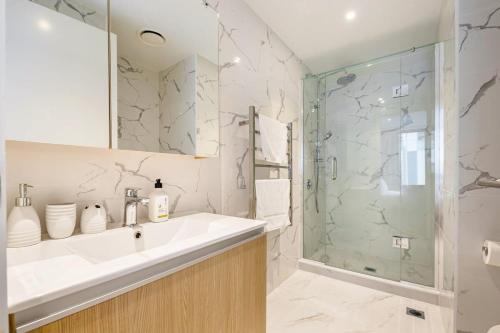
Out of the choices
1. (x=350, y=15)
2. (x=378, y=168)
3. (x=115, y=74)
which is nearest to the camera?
(x=115, y=74)

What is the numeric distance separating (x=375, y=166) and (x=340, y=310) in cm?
146

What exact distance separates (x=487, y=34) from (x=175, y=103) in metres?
1.45

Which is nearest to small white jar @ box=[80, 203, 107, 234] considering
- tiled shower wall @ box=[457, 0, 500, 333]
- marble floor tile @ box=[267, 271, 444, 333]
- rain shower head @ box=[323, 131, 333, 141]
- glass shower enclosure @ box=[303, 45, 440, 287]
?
marble floor tile @ box=[267, 271, 444, 333]

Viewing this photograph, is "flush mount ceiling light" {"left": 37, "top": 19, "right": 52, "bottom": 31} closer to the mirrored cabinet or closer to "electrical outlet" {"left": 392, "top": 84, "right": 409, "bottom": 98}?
the mirrored cabinet

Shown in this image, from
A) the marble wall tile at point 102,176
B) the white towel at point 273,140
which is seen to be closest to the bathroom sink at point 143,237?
the marble wall tile at point 102,176

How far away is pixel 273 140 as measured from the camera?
5.37ft

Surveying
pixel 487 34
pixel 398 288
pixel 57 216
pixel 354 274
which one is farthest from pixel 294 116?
pixel 57 216

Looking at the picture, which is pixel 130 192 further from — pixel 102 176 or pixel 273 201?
pixel 273 201

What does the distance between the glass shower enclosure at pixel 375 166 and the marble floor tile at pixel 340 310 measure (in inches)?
10.0

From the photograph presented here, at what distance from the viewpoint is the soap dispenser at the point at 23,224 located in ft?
2.08

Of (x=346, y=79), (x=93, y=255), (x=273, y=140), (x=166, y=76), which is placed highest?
(x=346, y=79)

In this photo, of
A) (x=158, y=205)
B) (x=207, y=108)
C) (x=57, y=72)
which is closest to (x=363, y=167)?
(x=207, y=108)

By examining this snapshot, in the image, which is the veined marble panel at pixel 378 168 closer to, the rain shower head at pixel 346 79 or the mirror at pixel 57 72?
the rain shower head at pixel 346 79

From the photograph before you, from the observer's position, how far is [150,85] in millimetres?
1015
